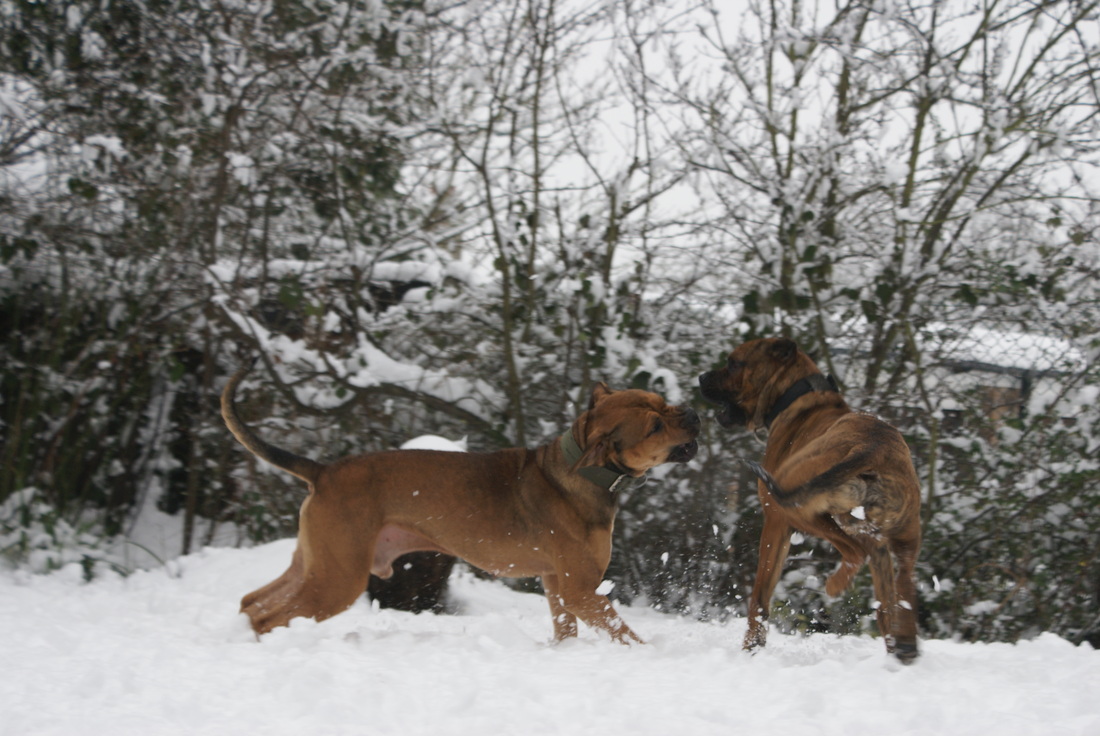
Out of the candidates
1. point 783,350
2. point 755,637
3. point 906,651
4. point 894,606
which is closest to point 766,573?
point 755,637

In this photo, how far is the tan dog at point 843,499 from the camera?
142 inches

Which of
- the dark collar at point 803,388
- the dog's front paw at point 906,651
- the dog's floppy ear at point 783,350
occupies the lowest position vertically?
the dog's front paw at point 906,651

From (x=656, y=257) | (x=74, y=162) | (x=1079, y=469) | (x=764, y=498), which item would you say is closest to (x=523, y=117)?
(x=656, y=257)

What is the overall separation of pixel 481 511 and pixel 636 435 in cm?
87

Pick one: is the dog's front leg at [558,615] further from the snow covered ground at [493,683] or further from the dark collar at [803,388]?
the dark collar at [803,388]

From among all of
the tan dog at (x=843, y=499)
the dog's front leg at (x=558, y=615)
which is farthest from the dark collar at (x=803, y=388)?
the dog's front leg at (x=558, y=615)

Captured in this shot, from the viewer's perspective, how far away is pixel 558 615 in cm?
448

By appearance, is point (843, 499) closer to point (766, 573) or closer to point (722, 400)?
point (766, 573)

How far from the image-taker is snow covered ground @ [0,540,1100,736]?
2.66 meters

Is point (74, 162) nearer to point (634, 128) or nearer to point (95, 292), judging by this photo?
point (95, 292)

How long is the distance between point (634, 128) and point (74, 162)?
15.1 ft

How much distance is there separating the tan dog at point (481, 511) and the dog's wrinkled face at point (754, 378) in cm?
68

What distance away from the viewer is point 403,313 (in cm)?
729

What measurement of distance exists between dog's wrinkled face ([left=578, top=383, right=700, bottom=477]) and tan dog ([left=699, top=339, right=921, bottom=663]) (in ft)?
1.56
